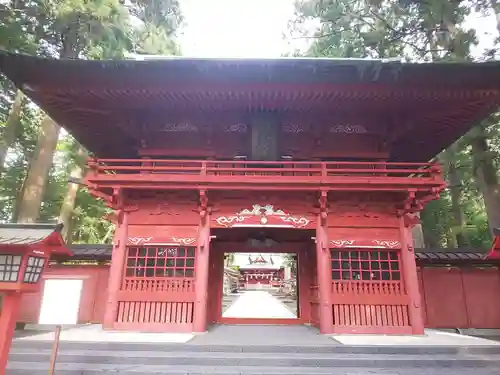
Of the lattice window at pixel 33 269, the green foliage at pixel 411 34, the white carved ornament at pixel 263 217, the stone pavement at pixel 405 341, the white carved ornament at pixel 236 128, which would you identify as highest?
the green foliage at pixel 411 34

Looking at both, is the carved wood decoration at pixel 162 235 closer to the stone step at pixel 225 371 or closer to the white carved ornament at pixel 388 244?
the stone step at pixel 225 371

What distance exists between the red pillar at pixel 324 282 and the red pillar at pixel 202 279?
3.12m

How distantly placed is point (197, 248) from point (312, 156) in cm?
451

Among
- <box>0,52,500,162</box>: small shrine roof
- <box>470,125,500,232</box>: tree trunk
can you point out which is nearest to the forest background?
<box>470,125,500,232</box>: tree trunk

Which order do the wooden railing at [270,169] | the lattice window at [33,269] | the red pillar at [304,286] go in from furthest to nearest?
1. the red pillar at [304,286]
2. the wooden railing at [270,169]
3. the lattice window at [33,269]

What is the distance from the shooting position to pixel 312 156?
10.5 m

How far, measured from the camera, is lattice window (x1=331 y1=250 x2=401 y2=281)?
9.45 metres

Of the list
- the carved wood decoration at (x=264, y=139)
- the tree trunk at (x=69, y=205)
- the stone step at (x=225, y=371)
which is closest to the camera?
the stone step at (x=225, y=371)

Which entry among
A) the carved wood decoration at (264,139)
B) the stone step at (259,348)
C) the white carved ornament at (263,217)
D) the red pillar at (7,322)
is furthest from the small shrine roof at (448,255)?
the red pillar at (7,322)

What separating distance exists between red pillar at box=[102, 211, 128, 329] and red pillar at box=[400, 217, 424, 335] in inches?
310

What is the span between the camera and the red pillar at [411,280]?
8.80 metres

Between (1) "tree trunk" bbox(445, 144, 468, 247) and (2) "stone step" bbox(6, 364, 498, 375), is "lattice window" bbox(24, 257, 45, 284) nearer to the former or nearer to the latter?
(2) "stone step" bbox(6, 364, 498, 375)

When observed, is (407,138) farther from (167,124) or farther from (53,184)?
(53,184)

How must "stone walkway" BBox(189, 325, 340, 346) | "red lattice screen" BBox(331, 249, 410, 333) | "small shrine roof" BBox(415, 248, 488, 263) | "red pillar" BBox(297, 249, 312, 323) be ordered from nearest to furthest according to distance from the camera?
"stone walkway" BBox(189, 325, 340, 346) < "red lattice screen" BBox(331, 249, 410, 333) < "small shrine roof" BBox(415, 248, 488, 263) < "red pillar" BBox(297, 249, 312, 323)
